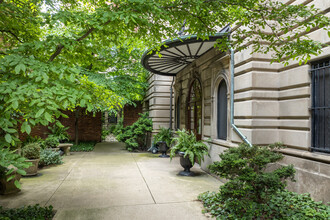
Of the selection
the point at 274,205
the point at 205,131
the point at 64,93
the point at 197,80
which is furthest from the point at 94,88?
the point at 197,80

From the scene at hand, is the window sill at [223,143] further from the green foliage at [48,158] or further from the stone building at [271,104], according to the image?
the green foliage at [48,158]

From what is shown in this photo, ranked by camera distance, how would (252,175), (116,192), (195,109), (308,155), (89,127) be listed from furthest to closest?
(89,127)
(195,109)
(116,192)
(308,155)
(252,175)

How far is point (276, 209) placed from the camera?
14.9 feet

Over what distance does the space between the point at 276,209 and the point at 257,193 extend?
0.51 meters

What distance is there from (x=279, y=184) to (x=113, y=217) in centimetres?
322

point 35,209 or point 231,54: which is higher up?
point 231,54

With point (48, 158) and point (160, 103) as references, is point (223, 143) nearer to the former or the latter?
point (48, 158)

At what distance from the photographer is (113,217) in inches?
179

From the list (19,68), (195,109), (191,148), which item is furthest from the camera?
(195,109)

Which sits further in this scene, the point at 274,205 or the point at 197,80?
the point at 197,80

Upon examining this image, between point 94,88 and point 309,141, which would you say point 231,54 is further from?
point 94,88

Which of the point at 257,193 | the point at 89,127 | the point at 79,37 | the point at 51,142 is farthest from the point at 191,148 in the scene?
the point at 89,127

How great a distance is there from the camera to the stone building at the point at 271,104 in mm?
5020

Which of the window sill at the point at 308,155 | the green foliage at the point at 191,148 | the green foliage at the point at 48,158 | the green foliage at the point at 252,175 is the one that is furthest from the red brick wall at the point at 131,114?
the green foliage at the point at 252,175
